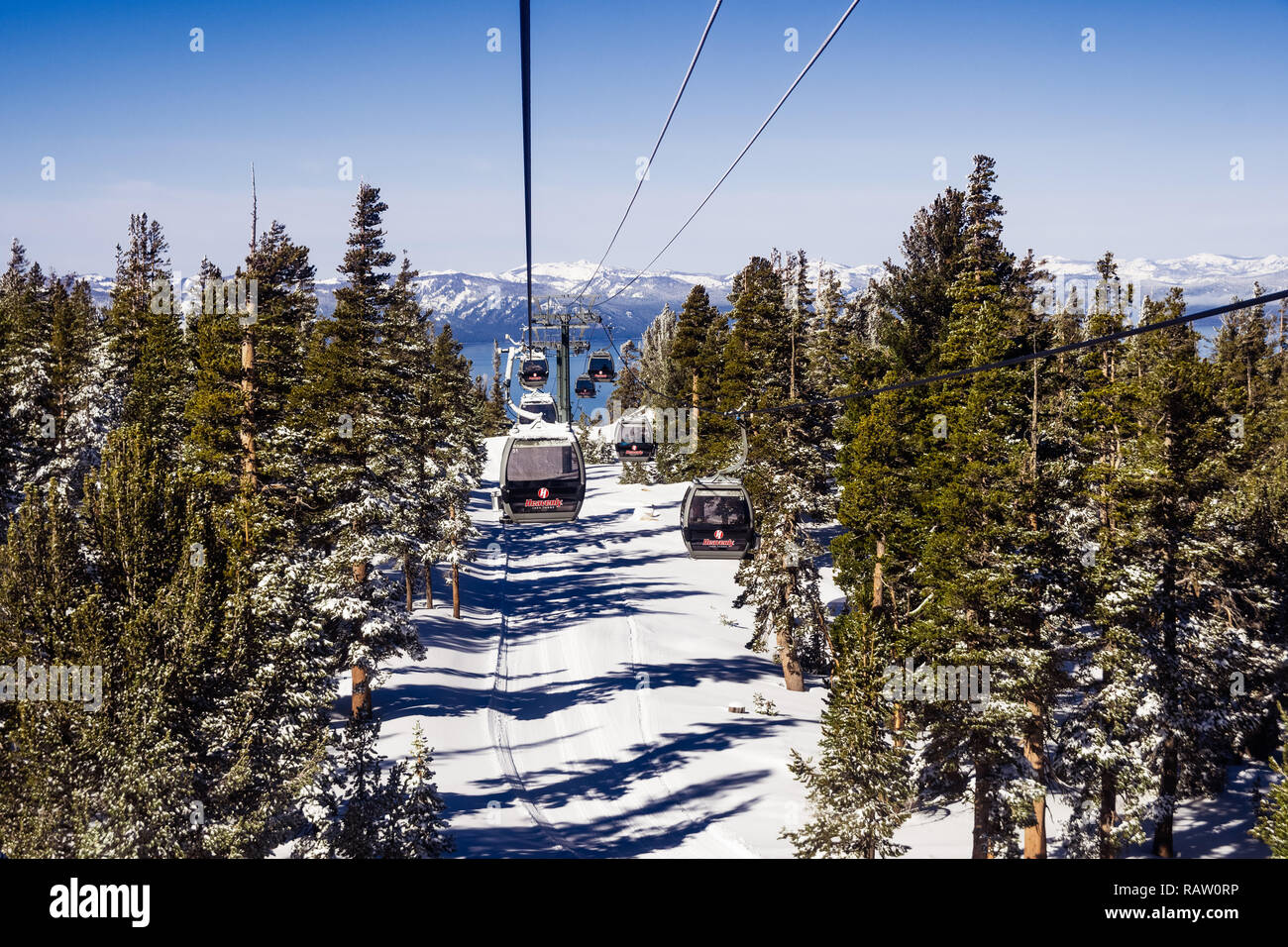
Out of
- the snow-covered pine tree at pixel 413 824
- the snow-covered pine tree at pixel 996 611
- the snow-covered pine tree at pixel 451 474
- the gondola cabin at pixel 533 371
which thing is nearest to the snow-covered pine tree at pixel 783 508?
the gondola cabin at pixel 533 371

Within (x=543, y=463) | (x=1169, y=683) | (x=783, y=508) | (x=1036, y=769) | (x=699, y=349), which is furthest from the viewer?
(x=699, y=349)

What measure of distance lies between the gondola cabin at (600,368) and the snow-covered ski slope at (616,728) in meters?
14.6

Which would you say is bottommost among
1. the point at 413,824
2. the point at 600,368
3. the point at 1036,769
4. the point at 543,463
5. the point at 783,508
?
the point at 1036,769

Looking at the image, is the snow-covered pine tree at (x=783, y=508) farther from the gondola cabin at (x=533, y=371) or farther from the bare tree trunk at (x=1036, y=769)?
the bare tree trunk at (x=1036, y=769)

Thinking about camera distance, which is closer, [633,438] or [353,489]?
[353,489]

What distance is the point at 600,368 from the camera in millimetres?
42219

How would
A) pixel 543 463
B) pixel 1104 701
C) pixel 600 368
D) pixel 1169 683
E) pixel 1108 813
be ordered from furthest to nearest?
pixel 600 368 < pixel 1108 813 < pixel 1169 683 < pixel 1104 701 < pixel 543 463

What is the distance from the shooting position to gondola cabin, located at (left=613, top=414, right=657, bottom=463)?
3250 cm

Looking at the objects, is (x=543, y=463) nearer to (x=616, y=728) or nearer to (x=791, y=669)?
(x=616, y=728)

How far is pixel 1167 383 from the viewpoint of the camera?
→ 81.1ft

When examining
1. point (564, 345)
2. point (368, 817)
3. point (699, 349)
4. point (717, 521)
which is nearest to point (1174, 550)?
point (717, 521)

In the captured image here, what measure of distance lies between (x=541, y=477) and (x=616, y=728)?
20.9m
